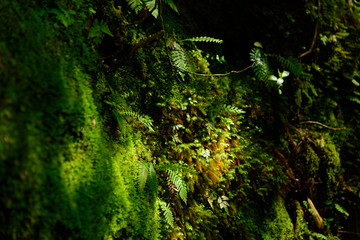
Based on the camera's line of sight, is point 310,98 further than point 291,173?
Yes

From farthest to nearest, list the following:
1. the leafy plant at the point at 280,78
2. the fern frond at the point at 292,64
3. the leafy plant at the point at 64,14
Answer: the fern frond at the point at 292,64, the leafy plant at the point at 280,78, the leafy plant at the point at 64,14

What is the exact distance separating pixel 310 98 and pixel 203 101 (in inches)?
102

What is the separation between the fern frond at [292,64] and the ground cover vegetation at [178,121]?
0.18 ft

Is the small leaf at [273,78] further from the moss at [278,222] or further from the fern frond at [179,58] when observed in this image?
the moss at [278,222]

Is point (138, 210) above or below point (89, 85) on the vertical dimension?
below

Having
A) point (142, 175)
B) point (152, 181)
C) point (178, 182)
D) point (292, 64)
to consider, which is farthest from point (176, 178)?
point (292, 64)

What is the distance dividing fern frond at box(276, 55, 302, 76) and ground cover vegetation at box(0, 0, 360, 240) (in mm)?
54

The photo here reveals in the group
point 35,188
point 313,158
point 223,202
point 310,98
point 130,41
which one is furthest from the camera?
point 310,98

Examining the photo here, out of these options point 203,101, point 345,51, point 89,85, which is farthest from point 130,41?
point 345,51

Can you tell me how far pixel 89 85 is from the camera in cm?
200

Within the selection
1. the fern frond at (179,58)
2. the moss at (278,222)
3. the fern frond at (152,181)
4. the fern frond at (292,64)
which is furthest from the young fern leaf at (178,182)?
the fern frond at (292,64)

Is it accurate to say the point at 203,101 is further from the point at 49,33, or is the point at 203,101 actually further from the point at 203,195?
the point at 49,33

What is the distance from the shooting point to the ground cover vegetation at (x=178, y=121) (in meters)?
1.38

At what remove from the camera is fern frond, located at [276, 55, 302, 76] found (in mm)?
4187
